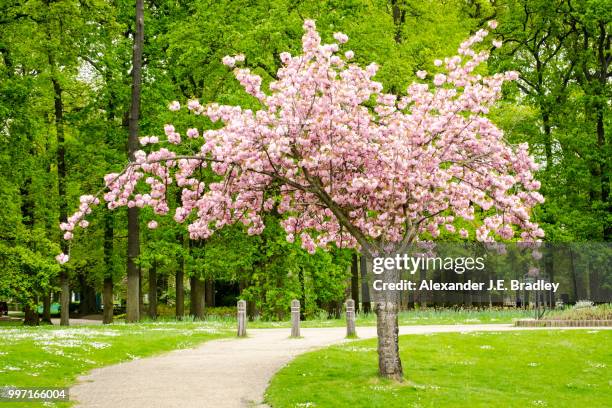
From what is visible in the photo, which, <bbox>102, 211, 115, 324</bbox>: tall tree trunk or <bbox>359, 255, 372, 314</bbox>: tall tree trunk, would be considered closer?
<bbox>102, 211, 115, 324</bbox>: tall tree trunk

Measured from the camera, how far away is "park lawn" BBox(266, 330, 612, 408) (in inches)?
647

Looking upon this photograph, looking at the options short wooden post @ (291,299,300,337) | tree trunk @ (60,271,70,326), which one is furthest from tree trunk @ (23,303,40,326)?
short wooden post @ (291,299,300,337)

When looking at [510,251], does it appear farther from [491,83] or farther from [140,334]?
[491,83]

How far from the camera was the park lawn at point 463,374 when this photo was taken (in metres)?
16.4

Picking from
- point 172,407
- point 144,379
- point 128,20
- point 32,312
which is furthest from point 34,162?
point 172,407

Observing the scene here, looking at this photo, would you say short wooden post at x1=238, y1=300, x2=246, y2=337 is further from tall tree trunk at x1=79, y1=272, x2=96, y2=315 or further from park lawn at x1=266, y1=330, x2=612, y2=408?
tall tree trunk at x1=79, y1=272, x2=96, y2=315

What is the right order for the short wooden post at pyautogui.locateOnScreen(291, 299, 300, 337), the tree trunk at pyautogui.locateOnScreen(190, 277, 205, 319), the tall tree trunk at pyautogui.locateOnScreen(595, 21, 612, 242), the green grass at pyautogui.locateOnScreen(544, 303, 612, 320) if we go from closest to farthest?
the short wooden post at pyautogui.locateOnScreen(291, 299, 300, 337)
the green grass at pyautogui.locateOnScreen(544, 303, 612, 320)
the tall tree trunk at pyautogui.locateOnScreen(595, 21, 612, 242)
the tree trunk at pyautogui.locateOnScreen(190, 277, 205, 319)

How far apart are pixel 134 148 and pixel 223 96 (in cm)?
485

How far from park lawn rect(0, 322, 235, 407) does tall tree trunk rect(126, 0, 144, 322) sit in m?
4.18

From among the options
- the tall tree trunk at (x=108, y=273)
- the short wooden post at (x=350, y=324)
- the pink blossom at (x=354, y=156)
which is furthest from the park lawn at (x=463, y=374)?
the tall tree trunk at (x=108, y=273)

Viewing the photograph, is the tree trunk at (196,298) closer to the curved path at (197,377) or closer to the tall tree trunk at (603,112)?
the curved path at (197,377)

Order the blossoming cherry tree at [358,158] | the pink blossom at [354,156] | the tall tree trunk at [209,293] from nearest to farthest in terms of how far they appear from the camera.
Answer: the blossoming cherry tree at [358,158] → the pink blossom at [354,156] → the tall tree trunk at [209,293]

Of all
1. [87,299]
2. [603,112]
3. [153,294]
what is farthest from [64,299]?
[603,112]

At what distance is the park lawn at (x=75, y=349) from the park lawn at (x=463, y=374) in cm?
546
